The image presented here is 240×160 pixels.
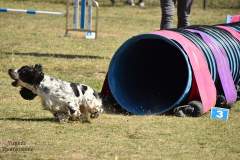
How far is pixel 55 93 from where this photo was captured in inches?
355

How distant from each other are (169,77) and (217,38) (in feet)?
2.96

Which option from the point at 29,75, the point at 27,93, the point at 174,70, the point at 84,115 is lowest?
the point at 174,70

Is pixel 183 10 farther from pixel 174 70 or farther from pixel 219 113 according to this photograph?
pixel 219 113

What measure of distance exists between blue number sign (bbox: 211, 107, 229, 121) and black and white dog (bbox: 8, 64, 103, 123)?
63.2 inches

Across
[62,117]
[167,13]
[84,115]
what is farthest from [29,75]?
[167,13]

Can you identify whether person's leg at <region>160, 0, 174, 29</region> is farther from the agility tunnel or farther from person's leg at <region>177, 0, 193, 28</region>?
the agility tunnel

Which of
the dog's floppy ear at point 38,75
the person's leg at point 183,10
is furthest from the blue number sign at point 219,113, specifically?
the person's leg at point 183,10

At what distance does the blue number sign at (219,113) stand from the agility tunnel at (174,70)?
0.16m

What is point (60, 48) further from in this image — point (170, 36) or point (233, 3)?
point (233, 3)

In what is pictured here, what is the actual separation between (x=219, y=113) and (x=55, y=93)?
2205mm

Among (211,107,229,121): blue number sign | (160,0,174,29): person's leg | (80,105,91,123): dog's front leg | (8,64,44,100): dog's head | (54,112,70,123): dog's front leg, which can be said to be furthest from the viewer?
(160,0,174,29): person's leg

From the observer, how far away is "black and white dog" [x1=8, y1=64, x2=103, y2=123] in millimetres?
9000

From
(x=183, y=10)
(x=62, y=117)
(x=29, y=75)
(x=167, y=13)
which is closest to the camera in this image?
(x=29, y=75)

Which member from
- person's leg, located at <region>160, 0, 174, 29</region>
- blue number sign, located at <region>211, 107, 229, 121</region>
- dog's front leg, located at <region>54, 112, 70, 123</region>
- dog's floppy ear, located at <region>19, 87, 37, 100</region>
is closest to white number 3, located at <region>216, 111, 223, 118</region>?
blue number sign, located at <region>211, 107, 229, 121</region>
